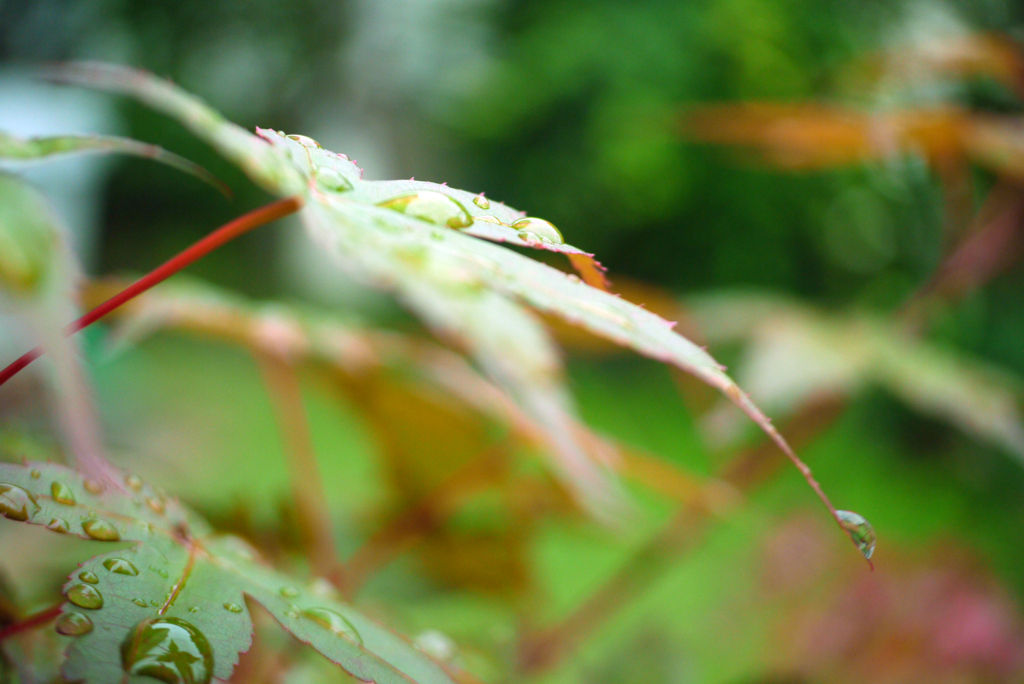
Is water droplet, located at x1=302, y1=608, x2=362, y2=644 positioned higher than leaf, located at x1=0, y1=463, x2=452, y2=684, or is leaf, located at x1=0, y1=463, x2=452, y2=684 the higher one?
water droplet, located at x1=302, y1=608, x2=362, y2=644

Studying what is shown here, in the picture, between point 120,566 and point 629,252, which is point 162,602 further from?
point 629,252

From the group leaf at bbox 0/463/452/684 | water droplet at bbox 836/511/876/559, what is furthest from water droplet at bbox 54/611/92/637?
water droplet at bbox 836/511/876/559

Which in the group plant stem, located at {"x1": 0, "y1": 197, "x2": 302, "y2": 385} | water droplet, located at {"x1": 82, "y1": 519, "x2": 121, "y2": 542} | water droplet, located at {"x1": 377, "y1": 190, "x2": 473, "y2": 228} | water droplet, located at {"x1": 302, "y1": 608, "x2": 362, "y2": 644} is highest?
water droplet, located at {"x1": 377, "y1": 190, "x2": 473, "y2": 228}

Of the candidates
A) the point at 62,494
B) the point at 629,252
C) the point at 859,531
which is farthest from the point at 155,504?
the point at 629,252

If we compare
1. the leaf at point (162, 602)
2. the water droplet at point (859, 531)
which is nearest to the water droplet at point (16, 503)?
the leaf at point (162, 602)

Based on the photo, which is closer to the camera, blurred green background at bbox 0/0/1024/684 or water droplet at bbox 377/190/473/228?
water droplet at bbox 377/190/473/228

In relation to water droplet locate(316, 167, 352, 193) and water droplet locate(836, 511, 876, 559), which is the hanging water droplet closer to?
water droplet locate(316, 167, 352, 193)

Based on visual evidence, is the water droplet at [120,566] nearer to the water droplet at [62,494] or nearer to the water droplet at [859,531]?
the water droplet at [62,494]
